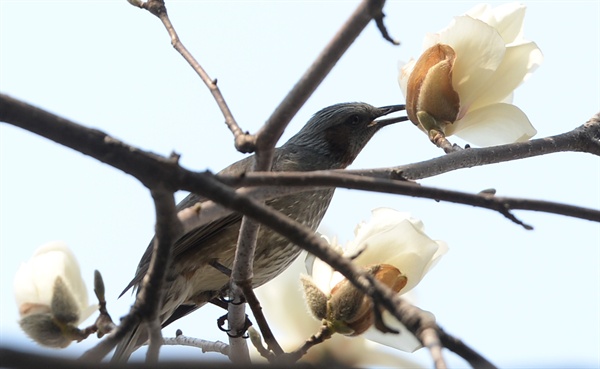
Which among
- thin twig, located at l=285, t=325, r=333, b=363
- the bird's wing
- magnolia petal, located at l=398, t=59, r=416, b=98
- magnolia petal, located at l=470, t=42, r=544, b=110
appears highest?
the bird's wing

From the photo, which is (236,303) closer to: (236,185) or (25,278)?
(25,278)

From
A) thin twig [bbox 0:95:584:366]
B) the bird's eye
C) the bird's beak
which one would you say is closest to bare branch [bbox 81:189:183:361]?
thin twig [bbox 0:95:584:366]

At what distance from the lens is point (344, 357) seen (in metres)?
2.61

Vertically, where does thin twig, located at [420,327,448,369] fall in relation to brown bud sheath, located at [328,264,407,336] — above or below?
below

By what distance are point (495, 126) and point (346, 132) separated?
6.92 feet

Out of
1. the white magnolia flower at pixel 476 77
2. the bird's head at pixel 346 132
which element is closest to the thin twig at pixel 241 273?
the white magnolia flower at pixel 476 77

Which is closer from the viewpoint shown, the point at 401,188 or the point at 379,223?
the point at 401,188

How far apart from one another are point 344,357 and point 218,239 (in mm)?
1720

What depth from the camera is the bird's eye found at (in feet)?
16.6

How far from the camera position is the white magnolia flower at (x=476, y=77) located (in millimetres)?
2957

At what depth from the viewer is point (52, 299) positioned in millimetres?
2355

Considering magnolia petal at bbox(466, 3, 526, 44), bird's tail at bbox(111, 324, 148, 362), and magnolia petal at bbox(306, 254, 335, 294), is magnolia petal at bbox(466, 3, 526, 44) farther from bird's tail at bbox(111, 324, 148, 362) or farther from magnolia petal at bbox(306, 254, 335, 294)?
bird's tail at bbox(111, 324, 148, 362)

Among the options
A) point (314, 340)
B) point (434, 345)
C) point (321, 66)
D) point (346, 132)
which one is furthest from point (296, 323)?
point (346, 132)

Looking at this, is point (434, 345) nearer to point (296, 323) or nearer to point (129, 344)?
point (296, 323)
